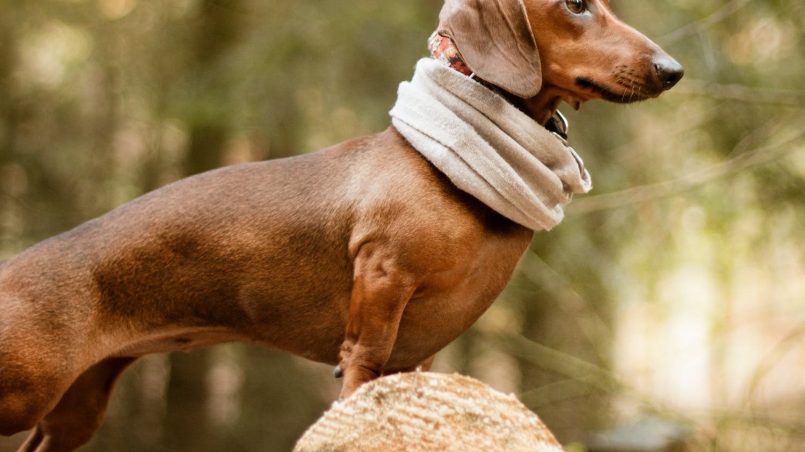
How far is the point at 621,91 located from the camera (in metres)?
2.87

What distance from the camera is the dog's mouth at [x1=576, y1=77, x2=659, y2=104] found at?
9.37 feet

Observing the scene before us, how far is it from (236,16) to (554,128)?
5.89 meters

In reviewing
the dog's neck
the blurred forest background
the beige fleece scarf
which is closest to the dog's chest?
the beige fleece scarf

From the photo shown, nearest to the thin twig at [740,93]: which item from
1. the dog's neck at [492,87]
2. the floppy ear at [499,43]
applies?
the dog's neck at [492,87]

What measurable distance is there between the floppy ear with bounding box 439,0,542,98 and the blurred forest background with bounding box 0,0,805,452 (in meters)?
2.73

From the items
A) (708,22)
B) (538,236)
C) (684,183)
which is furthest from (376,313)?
(538,236)

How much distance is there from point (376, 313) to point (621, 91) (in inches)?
41.0

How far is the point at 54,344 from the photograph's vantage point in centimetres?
304

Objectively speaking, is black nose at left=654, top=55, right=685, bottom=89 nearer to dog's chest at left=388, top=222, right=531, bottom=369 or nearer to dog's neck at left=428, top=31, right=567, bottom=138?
dog's neck at left=428, top=31, right=567, bottom=138

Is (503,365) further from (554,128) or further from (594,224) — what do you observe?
(554,128)

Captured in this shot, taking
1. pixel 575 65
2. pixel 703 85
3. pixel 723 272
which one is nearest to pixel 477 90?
pixel 575 65

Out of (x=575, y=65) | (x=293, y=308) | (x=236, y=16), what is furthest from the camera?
(x=236, y=16)

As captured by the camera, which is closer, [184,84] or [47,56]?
[184,84]

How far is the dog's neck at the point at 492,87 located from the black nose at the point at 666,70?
41cm
